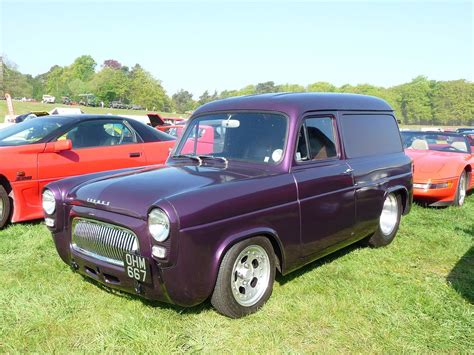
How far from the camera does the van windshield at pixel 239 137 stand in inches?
157

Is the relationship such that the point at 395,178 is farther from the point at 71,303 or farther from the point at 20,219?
the point at 20,219

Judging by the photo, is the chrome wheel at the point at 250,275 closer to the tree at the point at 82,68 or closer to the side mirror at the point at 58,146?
the side mirror at the point at 58,146

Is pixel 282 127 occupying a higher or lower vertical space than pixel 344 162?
higher

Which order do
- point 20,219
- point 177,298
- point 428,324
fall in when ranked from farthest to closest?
point 20,219
point 428,324
point 177,298

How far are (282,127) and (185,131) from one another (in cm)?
123

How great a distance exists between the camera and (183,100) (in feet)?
488

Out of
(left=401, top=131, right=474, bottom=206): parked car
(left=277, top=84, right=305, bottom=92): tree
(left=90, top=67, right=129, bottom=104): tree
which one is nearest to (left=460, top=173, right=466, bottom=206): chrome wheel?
(left=401, top=131, right=474, bottom=206): parked car

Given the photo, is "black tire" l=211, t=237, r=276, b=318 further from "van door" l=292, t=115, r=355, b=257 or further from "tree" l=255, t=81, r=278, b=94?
"tree" l=255, t=81, r=278, b=94

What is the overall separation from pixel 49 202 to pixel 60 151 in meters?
2.36

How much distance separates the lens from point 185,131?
4.74 metres

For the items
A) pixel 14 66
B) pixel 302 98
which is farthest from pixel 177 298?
pixel 14 66

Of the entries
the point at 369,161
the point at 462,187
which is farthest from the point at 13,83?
the point at 369,161

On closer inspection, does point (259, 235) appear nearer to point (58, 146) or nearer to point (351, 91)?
point (58, 146)

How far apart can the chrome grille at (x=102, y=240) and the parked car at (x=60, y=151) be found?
2464 mm
